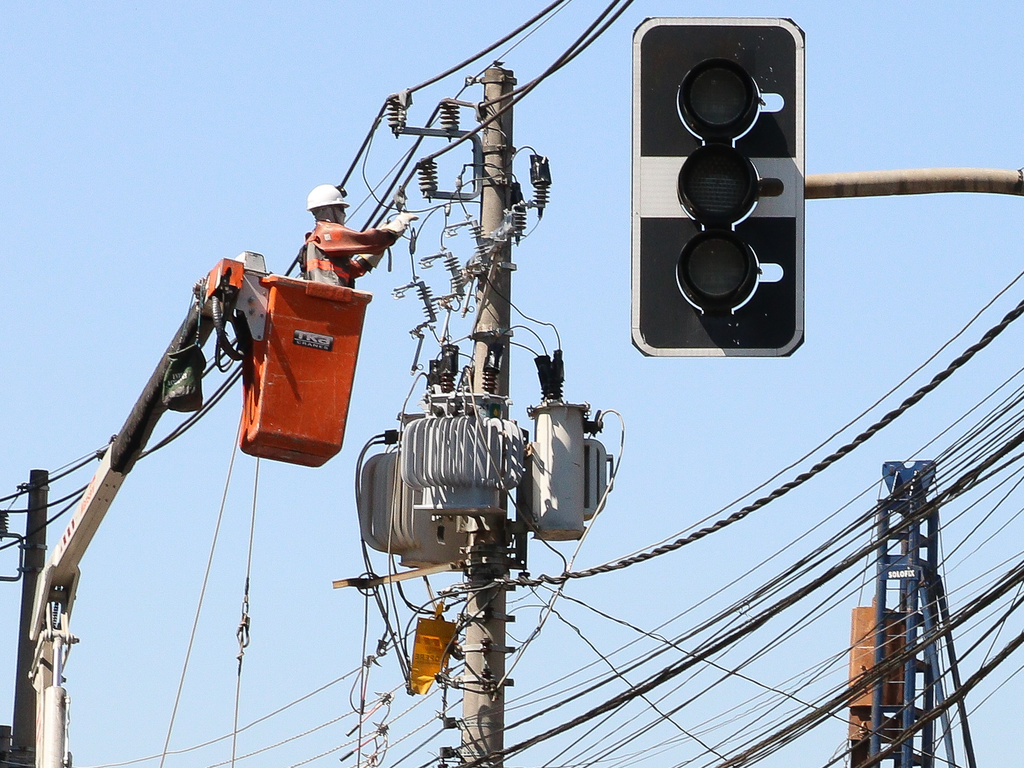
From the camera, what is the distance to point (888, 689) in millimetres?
30906

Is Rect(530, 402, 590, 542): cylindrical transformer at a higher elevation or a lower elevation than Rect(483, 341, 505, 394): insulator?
lower

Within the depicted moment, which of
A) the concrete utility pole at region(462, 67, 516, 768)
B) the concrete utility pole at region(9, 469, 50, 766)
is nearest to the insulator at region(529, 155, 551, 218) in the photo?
the concrete utility pole at region(462, 67, 516, 768)

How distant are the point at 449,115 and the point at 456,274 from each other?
1211 mm

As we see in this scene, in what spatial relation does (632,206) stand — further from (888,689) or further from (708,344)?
(888,689)

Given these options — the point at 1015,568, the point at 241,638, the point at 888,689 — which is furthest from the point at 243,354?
the point at 888,689

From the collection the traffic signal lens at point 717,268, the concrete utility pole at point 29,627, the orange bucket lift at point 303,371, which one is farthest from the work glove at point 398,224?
the concrete utility pole at point 29,627

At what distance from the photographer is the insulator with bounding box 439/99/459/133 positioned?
14.8 metres

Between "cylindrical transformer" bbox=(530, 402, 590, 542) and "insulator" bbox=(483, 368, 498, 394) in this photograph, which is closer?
"cylindrical transformer" bbox=(530, 402, 590, 542)

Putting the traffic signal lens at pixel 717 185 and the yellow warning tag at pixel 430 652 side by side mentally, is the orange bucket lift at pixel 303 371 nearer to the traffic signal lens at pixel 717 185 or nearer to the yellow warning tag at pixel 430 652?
the traffic signal lens at pixel 717 185

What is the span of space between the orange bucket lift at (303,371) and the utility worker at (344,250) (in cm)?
38

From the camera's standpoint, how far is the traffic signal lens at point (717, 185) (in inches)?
262

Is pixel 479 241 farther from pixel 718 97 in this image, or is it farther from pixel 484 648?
pixel 718 97

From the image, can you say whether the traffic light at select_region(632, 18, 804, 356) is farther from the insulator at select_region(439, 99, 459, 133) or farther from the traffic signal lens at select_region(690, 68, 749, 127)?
the insulator at select_region(439, 99, 459, 133)

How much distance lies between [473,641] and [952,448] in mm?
5424
